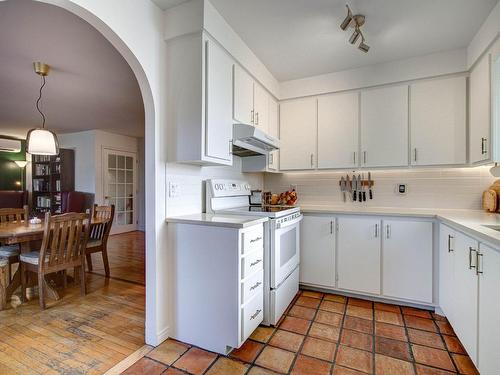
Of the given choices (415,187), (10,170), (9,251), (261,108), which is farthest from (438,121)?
(10,170)

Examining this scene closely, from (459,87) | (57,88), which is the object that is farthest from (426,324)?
(57,88)

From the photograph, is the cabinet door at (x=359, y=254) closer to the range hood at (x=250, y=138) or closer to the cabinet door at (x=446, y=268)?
the cabinet door at (x=446, y=268)

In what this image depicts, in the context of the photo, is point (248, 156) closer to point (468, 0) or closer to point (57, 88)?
point (468, 0)

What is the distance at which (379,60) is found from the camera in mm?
2617

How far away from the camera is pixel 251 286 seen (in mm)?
1830

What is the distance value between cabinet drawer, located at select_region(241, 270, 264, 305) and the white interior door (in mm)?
4869

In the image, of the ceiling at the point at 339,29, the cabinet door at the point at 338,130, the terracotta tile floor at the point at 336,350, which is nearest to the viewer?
the terracotta tile floor at the point at 336,350

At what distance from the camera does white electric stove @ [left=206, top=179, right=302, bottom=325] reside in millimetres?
2055

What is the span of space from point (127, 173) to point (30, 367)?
16.9ft

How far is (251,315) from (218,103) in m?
1.56

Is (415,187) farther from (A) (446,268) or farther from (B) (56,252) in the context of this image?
(B) (56,252)

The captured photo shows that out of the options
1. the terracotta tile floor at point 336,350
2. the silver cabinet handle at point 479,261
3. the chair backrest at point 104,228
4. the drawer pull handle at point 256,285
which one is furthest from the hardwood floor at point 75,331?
→ the silver cabinet handle at point 479,261

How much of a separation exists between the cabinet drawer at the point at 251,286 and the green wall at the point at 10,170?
7.15 m

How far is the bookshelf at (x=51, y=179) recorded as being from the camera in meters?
5.60
